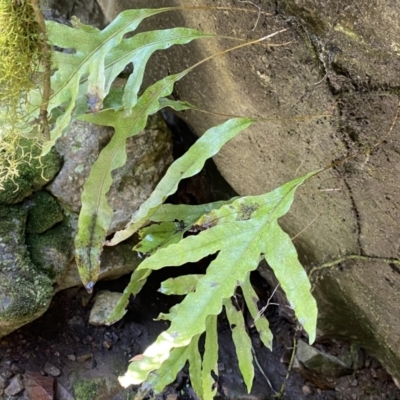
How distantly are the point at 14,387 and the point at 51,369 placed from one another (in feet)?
0.35

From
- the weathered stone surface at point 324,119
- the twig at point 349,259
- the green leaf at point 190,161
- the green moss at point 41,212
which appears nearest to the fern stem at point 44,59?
the green leaf at point 190,161

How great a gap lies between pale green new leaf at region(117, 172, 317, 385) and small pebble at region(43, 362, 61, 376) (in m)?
0.71

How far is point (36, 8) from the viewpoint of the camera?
787 millimetres

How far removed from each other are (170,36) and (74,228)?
2.11 feet

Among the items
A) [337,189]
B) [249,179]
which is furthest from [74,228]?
[337,189]

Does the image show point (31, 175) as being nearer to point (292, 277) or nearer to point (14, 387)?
point (14, 387)

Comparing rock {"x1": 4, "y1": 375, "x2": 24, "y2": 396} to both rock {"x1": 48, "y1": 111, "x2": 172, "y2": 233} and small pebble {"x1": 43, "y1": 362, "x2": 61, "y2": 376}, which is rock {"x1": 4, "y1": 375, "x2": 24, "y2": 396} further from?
rock {"x1": 48, "y1": 111, "x2": 172, "y2": 233}

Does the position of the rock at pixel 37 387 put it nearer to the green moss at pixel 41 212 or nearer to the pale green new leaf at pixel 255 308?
the green moss at pixel 41 212

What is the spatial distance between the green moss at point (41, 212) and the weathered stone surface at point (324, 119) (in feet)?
1.47

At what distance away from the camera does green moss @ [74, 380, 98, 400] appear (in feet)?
4.87

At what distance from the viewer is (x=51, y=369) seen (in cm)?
149

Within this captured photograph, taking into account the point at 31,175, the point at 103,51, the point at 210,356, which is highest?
the point at 103,51

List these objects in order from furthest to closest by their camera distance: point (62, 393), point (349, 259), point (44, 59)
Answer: point (62, 393)
point (349, 259)
point (44, 59)

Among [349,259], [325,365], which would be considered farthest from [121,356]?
[349,259]
